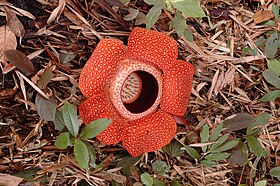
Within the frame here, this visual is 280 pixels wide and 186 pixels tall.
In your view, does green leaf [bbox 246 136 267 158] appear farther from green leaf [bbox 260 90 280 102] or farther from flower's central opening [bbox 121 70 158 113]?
flower's central opening [bbox 121 70 158 113]

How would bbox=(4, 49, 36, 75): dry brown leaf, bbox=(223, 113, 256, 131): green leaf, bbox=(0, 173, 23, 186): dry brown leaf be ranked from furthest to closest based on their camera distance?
bbox=(223, 113, 256, 131): green leaf → bbox=(0, 173, 23, 186): dry brown leaf → bbox=(4, 49, 36, 75): dry brown leaf

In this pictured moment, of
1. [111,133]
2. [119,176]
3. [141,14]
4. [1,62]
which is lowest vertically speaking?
[119,176]

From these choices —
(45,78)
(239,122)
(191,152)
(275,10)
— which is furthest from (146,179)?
(275,10)

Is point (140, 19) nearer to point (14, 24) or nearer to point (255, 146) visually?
point (14, 24)

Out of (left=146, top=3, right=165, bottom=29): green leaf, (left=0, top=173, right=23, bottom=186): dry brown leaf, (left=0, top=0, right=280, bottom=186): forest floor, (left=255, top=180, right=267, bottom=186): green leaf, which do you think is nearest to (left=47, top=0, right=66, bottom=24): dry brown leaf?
(left=0, top=0, right=280, bottom=186): forest floor

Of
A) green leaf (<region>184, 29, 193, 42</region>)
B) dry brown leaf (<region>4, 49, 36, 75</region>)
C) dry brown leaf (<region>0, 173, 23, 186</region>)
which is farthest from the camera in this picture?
green leaf (<region>184, 29, 193, 42</region>)

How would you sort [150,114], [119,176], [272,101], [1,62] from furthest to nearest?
[272,101]
[119,176]
[150,114]
[1,62]

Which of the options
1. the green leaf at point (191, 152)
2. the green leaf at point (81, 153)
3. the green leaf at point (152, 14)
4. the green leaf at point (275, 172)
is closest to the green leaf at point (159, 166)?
the green leaf at point (191, 152)

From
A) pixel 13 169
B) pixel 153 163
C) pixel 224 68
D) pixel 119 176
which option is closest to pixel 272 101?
pixel 224 68

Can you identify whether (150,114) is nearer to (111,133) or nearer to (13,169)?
(111,133)
